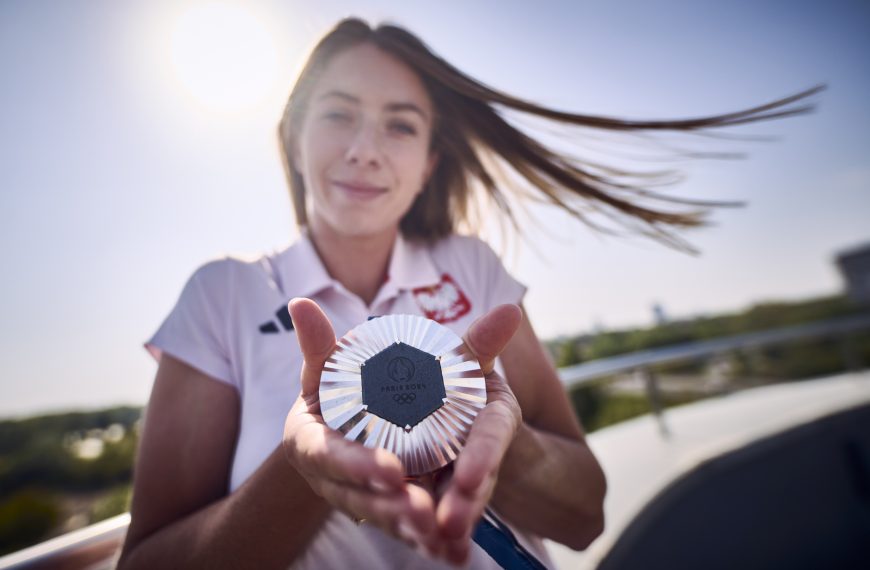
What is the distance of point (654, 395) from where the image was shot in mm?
3312

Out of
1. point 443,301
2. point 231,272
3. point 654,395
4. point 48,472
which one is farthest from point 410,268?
point 48,472

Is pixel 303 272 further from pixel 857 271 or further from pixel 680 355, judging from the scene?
pixel 857 271

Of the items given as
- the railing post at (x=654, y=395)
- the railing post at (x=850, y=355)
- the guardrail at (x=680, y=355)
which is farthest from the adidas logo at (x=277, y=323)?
the railing post at (x=850, y=355)

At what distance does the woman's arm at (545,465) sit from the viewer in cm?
90

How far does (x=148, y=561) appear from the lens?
0.83 m

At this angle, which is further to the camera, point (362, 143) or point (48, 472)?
point (48, 472)

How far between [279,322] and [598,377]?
2.25 metres

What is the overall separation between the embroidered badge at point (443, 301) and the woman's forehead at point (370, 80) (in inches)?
23.5

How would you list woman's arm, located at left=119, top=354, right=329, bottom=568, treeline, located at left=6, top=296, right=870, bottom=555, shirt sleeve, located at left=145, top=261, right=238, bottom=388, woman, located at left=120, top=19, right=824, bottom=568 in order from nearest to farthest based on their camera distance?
woman, located at left=120, top=19, right=824, bottom=568, woman's arm, located at left=119, top=354, right=329, bottom=568, shirt sleeve, located at left=145, top=261, right=238, bottom=388, treeline, located at left=6, top=296, right=870, bottom=555

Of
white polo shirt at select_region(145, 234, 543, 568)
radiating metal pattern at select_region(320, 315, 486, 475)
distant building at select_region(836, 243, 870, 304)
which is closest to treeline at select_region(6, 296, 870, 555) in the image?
white polo shirt at select_region(145, 234, 543, 568)

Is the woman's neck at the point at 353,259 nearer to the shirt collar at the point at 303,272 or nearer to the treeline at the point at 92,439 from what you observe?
the shirt collar at the point at 303,272

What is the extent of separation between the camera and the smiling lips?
1.09 m

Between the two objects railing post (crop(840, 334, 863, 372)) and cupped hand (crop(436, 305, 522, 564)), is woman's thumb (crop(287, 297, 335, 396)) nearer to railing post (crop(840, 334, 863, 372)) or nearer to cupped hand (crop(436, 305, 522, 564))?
cupped hand (crop(436, 305, 522, 564))

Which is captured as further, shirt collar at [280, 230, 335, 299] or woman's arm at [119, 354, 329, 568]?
shirt collar at [280, 230, 335, 299]
